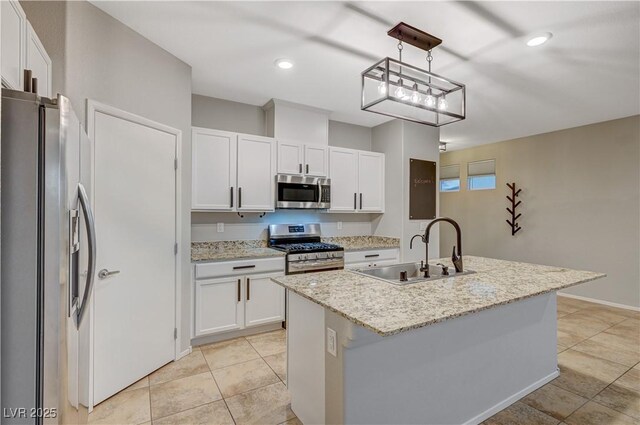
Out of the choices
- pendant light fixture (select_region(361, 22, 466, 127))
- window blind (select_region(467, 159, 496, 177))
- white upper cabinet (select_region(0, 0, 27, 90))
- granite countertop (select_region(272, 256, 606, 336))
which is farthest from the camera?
window blind (select_region(467, 159, 496, 177))

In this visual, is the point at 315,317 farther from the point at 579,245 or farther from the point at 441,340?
the point at 579,245

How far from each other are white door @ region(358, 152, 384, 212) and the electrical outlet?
9.59ft

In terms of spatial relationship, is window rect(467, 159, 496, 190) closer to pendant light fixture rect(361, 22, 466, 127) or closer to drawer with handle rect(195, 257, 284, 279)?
pendant light fixture rect(361, 22, 466, 127)

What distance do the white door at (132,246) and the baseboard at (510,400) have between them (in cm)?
240

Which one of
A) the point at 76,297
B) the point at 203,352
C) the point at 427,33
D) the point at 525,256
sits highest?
the point at 427,33

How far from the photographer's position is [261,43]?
2.51 metres

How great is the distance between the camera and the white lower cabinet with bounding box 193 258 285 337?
3.01 metres

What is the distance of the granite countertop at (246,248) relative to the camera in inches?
123

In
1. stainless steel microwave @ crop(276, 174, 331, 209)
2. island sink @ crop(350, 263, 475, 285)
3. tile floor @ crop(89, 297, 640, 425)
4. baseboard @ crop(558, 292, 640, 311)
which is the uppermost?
stainless steel microwave @ crop(276, 174, 331, 209)

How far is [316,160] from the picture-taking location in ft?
13.1

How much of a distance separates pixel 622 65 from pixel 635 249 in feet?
9.11

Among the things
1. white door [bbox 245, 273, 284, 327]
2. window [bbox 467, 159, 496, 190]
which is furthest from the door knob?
window [bbox 467, 159, 496, 190]

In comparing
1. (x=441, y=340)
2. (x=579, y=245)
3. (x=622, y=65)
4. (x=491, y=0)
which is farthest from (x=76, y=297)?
(x=579, y=245)

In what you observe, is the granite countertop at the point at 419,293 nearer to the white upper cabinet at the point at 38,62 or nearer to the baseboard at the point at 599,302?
the white upper cabinet at the point at 38,62
